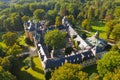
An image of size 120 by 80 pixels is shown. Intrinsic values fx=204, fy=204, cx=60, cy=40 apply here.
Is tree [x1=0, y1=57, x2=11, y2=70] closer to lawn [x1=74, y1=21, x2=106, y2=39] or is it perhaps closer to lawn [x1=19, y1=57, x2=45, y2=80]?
lawn [x1=19, y1=57, x2=45, y2=80]

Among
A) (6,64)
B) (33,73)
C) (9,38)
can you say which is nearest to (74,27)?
(9,38)

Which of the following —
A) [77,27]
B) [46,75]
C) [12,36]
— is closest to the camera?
[46,75]

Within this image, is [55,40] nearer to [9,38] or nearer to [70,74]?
[9,38]

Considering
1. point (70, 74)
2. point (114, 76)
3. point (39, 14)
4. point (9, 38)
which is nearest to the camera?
point (114, 76)

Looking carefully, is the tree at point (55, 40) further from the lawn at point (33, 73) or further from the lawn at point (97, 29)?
the lawn at point (97, 29)

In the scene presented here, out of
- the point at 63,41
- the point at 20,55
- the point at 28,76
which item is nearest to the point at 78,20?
the point at 63,41

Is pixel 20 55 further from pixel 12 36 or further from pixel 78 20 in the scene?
pixel 78 20

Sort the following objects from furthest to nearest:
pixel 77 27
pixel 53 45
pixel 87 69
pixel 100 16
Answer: pixel 100 16 < pixel 77 27 < pixel 53 45 < pixel 87 69

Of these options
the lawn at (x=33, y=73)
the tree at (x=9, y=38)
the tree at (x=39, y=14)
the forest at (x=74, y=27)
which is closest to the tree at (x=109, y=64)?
the forest at (x=74, y=27)
